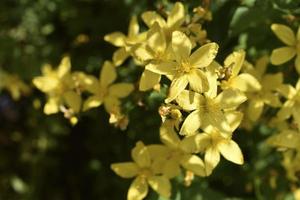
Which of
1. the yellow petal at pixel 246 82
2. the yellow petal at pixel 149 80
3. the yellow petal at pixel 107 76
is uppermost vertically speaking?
the yellow petal at pixel 149 80

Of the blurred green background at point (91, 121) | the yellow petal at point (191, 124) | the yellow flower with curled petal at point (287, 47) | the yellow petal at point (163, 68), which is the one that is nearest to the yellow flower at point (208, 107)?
the yellow petal at point (191, 124)

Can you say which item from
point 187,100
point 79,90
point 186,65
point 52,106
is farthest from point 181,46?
point 52,106

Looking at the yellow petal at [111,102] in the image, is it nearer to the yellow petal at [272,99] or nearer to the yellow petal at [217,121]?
the yellow petal at [217,121]

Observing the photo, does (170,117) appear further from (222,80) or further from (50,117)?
(50,117)

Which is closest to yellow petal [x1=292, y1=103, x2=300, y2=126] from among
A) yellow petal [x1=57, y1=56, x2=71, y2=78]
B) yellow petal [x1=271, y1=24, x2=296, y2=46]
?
yellow petal [x1=271, y1=24, x2=296, y2=46]

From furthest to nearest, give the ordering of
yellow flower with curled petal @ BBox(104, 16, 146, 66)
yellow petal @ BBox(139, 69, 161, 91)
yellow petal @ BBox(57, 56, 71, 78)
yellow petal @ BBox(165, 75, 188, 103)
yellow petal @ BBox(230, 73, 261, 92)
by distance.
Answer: yellow petal @ BBox(57, 56, 71, 78) < yellow flower with curled petal @ BBox(104, 16, 146, 66) < yellow petal @ BBox(230, 73, 261, 92) < yellow petal @ BBox(139, 69, 161, 91) < yellow petal @ BBox(165, 75, 188, 103)

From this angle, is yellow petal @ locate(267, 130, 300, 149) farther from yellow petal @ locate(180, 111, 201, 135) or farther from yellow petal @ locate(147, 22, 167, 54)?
yellow petal @ locate(147, 22, 167, 54)

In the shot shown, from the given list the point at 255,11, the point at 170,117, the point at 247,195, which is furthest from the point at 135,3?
the point at 247,195
